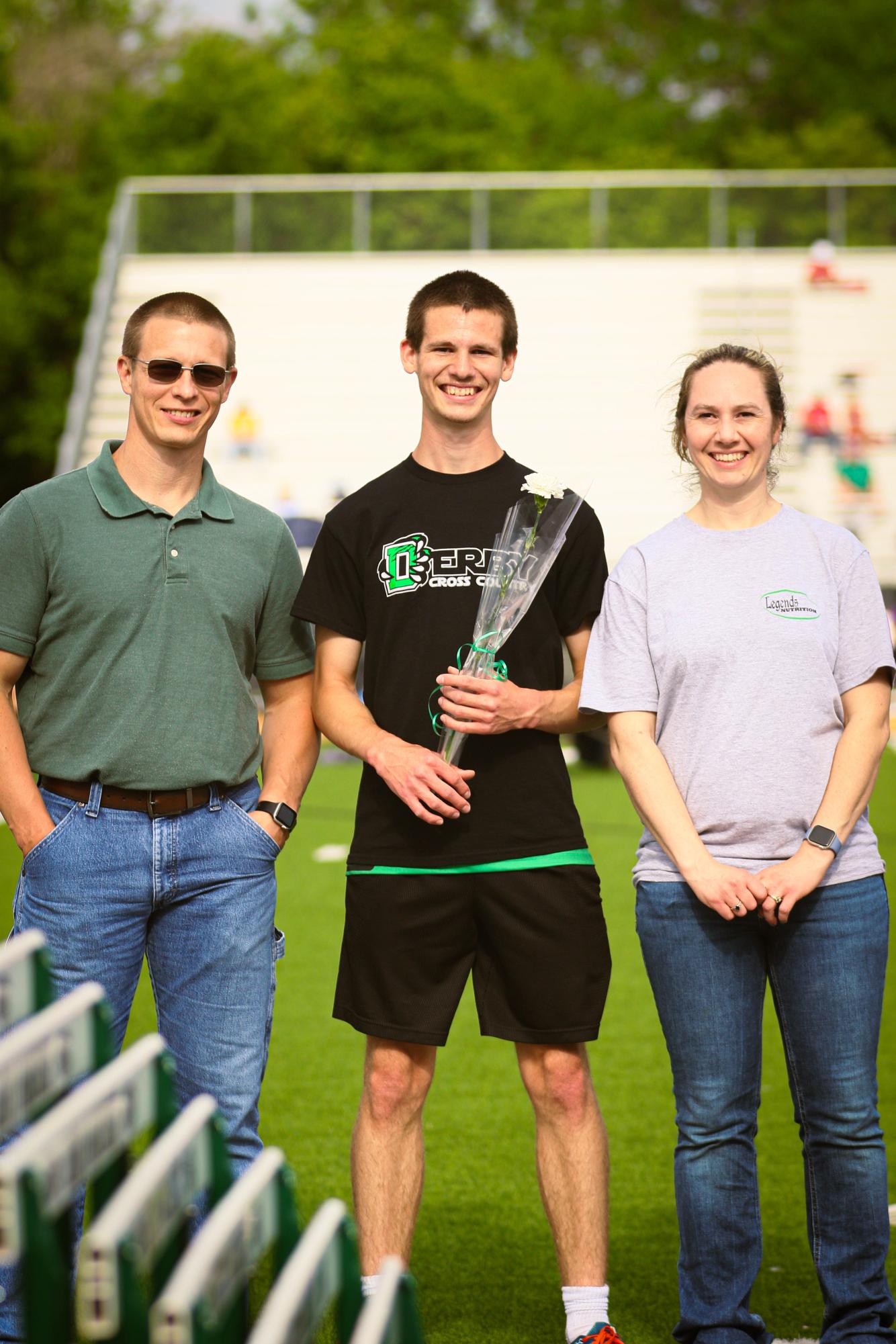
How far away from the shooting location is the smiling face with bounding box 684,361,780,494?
3.07 m

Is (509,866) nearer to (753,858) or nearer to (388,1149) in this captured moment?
(753,858)

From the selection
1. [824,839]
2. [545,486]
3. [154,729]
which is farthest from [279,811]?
[824,839]

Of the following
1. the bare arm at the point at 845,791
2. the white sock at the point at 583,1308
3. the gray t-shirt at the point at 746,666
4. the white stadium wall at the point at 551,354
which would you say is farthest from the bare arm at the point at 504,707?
the white stadium wall at the point at 551,354

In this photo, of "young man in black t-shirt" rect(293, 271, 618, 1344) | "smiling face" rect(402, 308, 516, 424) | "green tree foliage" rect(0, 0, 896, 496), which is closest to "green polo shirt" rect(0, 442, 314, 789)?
"young man in black t-shirt" rect(293, 271, 618, 1344)

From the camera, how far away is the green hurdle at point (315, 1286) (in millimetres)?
1377

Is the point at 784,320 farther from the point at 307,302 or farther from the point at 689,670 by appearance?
the point at 689,670

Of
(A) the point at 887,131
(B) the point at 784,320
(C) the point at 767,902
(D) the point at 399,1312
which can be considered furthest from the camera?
(A) the point at 887,131

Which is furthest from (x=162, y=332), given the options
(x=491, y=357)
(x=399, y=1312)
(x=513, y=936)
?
(x=399, y=1312)

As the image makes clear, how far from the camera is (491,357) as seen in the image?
128 inches

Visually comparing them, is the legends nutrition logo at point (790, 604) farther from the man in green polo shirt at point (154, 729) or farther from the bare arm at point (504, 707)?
the man in green polo shirt at point (154, 729)

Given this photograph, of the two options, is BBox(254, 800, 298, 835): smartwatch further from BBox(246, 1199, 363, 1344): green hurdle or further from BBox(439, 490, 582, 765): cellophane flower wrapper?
BBox(246, 1199, 363, 1344): green hurdle

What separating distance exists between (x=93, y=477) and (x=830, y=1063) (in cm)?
184

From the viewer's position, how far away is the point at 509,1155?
4.69 metres

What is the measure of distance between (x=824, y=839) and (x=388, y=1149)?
1116 millimetres
